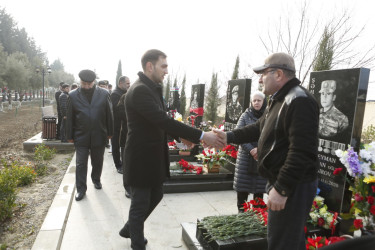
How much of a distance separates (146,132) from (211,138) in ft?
2.33

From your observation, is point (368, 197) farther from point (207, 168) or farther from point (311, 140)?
point (207, 168)

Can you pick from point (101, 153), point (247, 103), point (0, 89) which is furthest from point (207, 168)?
point (0, 89)

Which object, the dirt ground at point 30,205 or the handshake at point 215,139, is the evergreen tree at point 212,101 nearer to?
the dirt ground at point 30,205

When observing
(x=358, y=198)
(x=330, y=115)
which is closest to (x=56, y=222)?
(x=358, y=198)

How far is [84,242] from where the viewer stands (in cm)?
341

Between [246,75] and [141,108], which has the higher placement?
[246,75]

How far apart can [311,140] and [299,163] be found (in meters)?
0.18

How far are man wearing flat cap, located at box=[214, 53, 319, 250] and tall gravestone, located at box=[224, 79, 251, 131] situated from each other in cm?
425

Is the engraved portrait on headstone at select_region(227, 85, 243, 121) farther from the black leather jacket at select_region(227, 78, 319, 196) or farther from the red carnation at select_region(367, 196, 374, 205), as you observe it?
the black leather jacket at select_region(227, 78, 319, 196)

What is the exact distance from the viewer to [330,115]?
400cm

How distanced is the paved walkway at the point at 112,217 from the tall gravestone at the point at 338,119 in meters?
1.62

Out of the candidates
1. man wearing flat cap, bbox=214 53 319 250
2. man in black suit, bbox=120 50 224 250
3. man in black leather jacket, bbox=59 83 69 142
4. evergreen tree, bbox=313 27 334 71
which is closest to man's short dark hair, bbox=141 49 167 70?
man in black suit, bbox=120 50 224 250

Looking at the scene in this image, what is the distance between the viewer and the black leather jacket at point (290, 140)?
184 centimetres

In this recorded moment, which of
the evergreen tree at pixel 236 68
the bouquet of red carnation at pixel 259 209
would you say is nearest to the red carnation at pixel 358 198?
the bouquet of red carnation at pixel 259 209
